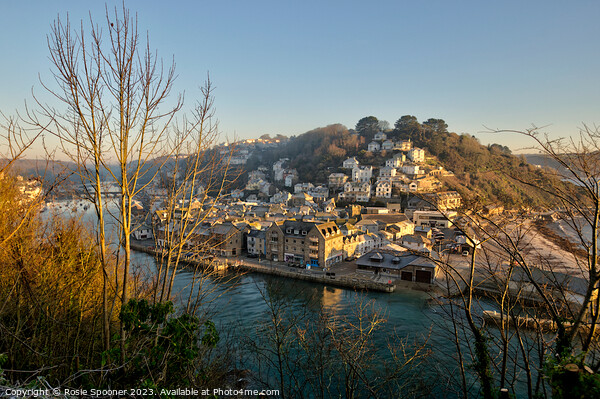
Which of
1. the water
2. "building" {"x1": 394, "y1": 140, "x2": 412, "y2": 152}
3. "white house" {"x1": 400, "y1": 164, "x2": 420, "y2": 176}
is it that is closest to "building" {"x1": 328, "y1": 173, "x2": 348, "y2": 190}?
"white house" {"x1": 400, "y1": 164, "x2": 420, "y2": 176}

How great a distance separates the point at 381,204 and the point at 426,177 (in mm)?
10458

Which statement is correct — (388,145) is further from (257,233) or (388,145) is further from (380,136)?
(257,233)

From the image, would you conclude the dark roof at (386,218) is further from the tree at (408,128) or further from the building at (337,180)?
the tree at (408,128)

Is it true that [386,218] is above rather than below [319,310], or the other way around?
above

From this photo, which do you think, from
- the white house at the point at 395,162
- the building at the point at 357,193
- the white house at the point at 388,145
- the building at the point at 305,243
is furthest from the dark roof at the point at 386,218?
the white house at the point at 388,145

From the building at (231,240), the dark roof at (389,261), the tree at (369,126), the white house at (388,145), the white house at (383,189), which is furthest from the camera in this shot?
the tree at (369,126)

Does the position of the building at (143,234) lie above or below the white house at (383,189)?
below

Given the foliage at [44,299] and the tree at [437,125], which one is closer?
the foliage at [44,299]

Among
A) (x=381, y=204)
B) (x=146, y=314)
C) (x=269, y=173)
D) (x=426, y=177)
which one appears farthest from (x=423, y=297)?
(x=269, y=173)

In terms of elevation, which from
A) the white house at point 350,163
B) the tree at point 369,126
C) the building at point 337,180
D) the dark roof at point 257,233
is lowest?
the dark roof at point 257,233

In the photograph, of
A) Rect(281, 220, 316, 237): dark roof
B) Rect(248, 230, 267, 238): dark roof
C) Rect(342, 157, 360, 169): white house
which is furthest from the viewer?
Rect(342, 157, 360, 169): white house

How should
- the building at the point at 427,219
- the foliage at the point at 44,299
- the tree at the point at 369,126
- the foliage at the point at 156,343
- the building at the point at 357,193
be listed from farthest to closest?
the tree at the point at 369,126 < the building at the point at 357,193 < the building at the point at 427,219 < the foliage at the point at 44,299 < the foliage at the point at 156,343

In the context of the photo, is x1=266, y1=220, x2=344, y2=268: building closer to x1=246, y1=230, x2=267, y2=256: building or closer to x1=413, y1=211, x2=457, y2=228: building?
x1=246, y1=230, x2=267, y2=256: building

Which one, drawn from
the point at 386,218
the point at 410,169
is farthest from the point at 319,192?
the point at 386,218
